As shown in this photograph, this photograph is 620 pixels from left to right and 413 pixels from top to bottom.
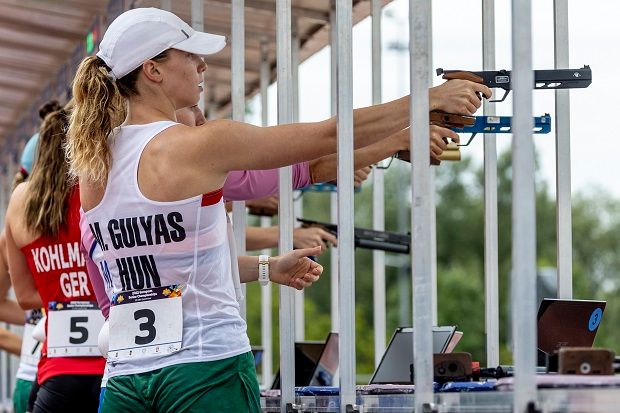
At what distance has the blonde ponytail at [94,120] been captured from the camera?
3.55 m

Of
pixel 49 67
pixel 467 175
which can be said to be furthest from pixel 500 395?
pixel 467 175

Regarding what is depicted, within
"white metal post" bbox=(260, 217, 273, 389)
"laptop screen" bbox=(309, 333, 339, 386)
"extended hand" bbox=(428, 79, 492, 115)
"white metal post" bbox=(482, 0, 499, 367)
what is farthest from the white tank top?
"white metal post" bbox=(260, 217, 273, 389)

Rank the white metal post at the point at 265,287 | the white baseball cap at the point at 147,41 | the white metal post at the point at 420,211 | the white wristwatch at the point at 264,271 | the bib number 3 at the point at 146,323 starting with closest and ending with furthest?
the white metal post at the point at 420,211 → the bib number 3 at the point at 146,323 → the white baseball cap at the point at 147,41 → the white wristwatch at the point at 264,271 → the white metal post at the point at 265,287

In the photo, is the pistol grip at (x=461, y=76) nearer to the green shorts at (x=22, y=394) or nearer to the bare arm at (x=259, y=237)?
the bare arm at (x=259, y=237)

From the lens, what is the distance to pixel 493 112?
5.39 metres

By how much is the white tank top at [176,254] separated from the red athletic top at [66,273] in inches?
47.9

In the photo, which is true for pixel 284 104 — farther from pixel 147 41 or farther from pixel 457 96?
pixel 457 96

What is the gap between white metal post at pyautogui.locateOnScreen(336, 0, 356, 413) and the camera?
12.2 feet

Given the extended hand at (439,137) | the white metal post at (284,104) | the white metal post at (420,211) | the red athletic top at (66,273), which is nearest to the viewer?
the white metal post at (420,211)

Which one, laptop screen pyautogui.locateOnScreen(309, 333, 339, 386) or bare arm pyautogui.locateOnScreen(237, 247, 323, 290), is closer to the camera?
bare arm pyautogui.locateOnScreen(237, 247, 323, 290)

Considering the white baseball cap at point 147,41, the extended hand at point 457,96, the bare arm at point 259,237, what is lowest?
the bare arm at point 259,237

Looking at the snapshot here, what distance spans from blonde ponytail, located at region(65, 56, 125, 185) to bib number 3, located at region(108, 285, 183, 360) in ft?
1.08

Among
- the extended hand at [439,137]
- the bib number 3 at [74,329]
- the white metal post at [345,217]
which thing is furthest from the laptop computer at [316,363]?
the extended hand at [439,137]

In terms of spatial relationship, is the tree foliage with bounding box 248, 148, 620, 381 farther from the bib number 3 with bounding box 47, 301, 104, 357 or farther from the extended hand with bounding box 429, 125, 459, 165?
the extended hand with bounding box 429, 125, 459, 165
